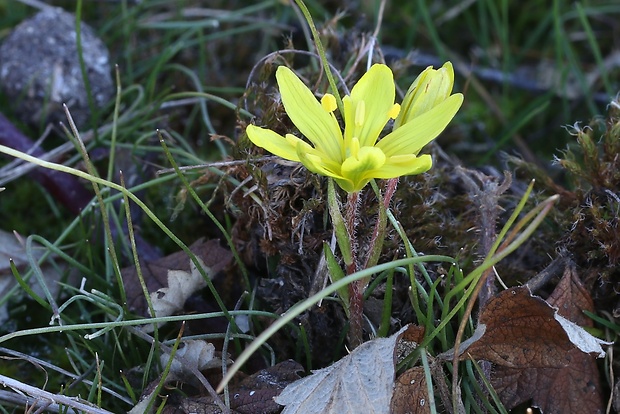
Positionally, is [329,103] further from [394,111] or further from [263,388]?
[263,388]

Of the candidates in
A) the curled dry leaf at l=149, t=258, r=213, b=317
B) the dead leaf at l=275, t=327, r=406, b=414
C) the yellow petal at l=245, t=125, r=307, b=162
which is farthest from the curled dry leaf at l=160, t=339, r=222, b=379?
the yellow petal at l=245, t=125, r=307, b=162

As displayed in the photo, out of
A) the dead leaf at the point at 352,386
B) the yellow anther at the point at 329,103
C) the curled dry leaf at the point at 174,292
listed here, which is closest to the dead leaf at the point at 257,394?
the dead leaf at the point at 352,386

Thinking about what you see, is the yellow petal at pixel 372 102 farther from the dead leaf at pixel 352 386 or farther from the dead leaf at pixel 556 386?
the dead leaf at pixel 556 386

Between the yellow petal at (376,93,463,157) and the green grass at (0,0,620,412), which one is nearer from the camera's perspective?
the yellow petal at (376,93,463,157)

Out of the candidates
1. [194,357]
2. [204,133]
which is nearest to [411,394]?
[194,357]

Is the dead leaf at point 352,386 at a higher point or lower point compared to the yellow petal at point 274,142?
lower

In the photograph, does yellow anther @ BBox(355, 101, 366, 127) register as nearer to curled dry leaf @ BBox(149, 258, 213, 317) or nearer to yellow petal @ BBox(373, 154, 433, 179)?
yellow petal @ BBox(373, 154, 433, 179)

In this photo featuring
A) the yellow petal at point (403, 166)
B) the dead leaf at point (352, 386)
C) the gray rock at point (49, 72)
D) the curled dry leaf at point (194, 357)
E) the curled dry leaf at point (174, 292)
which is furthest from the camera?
the gray rock at point (49, 72)
